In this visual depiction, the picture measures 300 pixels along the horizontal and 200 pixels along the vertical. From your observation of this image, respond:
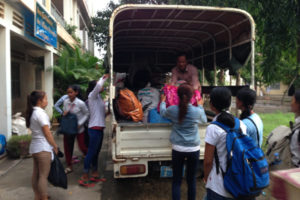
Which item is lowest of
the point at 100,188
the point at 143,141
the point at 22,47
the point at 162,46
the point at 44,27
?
the point at 100,188

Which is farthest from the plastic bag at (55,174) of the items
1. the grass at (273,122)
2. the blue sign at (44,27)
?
the grass at (273,122)

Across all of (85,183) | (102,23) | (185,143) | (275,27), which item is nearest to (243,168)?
(185,143)

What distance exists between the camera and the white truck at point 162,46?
3309 millimetres

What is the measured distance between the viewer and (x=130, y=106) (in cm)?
369

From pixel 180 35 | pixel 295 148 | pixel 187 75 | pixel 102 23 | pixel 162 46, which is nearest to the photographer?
pixel 295 148

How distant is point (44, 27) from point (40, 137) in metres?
5.51

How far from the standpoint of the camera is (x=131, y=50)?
654cm

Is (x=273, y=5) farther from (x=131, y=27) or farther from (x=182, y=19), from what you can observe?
(x=131, y=27)

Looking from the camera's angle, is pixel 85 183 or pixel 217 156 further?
pixel 85 183

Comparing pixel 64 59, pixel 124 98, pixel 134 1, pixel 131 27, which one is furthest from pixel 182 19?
pixel 134 1

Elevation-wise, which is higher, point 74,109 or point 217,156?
point 74,109

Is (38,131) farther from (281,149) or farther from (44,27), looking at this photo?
(44,27)

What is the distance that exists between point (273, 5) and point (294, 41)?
0.92 metres

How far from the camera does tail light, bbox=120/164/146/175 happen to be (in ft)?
10.7
